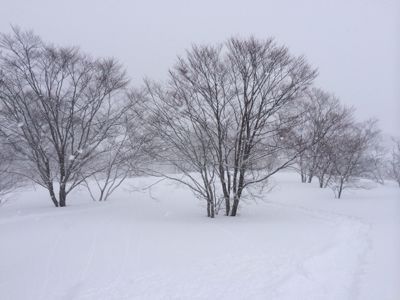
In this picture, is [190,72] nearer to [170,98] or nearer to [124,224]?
[170,98]

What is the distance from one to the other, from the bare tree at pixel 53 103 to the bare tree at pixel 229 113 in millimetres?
5049

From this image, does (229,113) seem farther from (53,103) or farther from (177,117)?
(53,103)

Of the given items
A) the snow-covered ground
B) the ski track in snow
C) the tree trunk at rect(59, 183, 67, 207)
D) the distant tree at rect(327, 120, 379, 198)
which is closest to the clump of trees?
the distant tree at rect(327, 120, 379, 198)

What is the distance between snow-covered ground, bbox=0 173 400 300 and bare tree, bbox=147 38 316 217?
8.17ft

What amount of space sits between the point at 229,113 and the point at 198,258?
786 centimetres

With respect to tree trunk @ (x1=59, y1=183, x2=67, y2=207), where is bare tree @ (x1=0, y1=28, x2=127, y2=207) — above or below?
Result: above

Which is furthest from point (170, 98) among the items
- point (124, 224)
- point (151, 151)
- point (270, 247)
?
point (270, 247)

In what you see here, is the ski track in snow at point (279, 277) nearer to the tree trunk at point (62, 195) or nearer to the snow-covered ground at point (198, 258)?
the snow-covered ground at point (198, 258)

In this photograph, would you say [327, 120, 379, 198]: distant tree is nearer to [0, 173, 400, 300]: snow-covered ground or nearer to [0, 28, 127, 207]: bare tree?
[0, 173, 400, 300]: snow-covered ground

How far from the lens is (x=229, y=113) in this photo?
527 inches

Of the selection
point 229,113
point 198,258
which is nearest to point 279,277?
point 198,258

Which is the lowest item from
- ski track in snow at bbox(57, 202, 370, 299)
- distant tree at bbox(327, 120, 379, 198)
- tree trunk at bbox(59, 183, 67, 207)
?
ski track in snow at bbox(57, 202, 370, 299)

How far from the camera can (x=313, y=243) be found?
8.16 m

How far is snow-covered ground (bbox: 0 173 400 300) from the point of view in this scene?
518 centimetres
